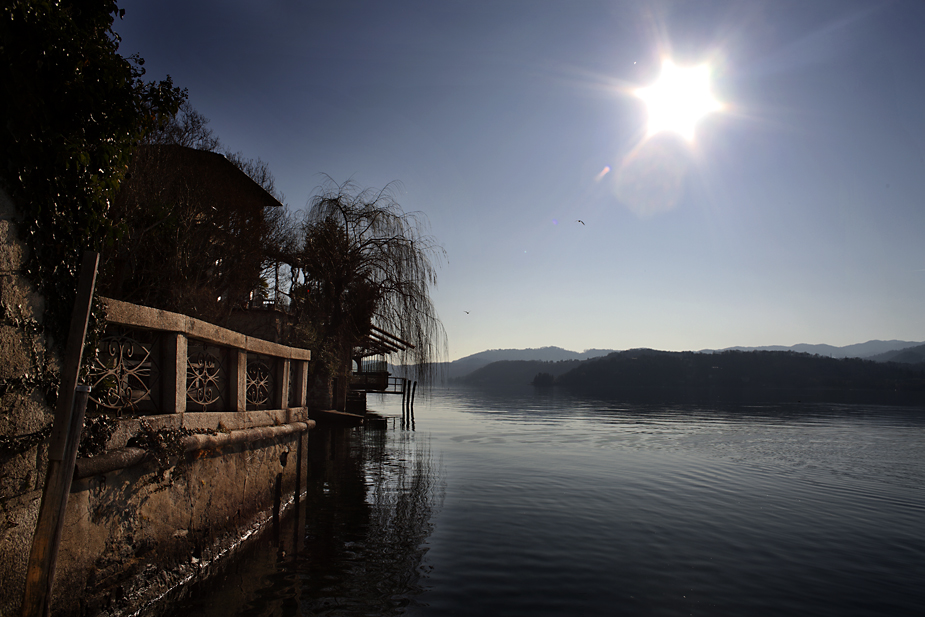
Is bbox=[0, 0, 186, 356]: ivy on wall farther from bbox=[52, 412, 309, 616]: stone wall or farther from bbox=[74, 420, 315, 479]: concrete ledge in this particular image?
bbox=[52, 412, 309, 616]: stone wall

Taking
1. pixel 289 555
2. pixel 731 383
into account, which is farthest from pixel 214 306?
pixel 731 383

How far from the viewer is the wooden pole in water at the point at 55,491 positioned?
3596 millimetres

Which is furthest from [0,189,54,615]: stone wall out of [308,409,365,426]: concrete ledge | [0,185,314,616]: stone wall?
[308,409,365,426]: concrete ledge

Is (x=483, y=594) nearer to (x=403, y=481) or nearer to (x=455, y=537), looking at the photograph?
(x=455, y=537)

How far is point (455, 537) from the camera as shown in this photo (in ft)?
29.4

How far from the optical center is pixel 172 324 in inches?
209

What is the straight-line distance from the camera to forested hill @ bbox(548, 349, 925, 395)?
323ft

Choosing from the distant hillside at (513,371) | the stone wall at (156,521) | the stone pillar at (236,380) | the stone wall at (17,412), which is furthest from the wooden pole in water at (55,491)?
the distant hillside at (513,371)

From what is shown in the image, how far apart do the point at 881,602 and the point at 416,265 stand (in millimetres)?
15181

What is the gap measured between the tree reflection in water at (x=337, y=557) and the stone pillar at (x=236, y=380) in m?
1.89

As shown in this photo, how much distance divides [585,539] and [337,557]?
4.17 m

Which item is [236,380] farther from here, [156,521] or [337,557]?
[337,557]

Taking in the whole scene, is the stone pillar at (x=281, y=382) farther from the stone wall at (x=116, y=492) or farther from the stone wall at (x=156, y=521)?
the stone wall at (x=116, y=492)

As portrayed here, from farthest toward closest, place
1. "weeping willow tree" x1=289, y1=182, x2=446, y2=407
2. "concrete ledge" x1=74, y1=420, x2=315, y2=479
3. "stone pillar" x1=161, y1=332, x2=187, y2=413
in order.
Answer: "weeping willow tree" x1=289, y1=182, x2=446, y2=407 → "stone pillar" x1=161, y1=332, x2=187, y2=413 → "concrete ledge" x1=74, y1=420, x2=315, y2=479
